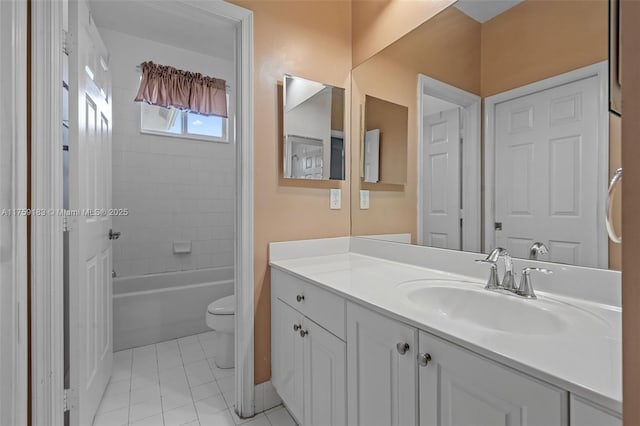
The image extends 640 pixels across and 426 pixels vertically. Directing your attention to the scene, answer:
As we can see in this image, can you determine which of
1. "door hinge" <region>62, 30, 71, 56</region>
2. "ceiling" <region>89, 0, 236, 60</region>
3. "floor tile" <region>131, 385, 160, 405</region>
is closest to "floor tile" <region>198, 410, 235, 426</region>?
"floor tile" <region>131, 385, 160, 405</region>

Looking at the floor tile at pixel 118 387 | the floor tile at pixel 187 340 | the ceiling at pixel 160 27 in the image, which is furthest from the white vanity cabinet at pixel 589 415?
the floor tile at pixel 187 340

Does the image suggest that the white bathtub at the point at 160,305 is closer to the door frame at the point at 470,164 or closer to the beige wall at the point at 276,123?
the beige wall at the point at 276,123

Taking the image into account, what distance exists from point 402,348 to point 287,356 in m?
0.82

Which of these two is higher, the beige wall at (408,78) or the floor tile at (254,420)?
the beige wall at (408,78)

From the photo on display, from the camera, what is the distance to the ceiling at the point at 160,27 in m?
2.31

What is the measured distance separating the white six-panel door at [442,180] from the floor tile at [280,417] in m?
1.16

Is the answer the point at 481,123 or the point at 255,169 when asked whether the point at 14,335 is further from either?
the point at 481,123

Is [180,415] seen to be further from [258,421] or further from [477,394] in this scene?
[477,394]

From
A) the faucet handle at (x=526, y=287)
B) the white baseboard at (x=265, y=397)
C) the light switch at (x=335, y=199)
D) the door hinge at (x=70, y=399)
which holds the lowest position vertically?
the white baseboard at (x=265, y=397)

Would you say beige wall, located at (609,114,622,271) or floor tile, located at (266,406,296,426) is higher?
beige wall, located at (609,114,622,271)

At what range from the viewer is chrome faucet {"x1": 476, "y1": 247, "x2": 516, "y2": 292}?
3.49 feet

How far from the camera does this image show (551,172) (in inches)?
42.2

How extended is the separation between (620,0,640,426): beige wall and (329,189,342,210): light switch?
62.7 inches

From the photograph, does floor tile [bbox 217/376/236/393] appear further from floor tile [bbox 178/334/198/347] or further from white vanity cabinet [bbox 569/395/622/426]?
white vanity cabinet [bbox 569/395/622/426]
